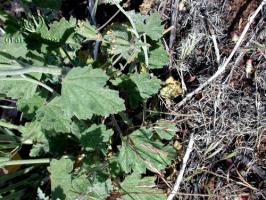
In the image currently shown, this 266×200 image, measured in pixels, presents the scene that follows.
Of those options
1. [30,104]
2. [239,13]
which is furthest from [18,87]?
[239,13]

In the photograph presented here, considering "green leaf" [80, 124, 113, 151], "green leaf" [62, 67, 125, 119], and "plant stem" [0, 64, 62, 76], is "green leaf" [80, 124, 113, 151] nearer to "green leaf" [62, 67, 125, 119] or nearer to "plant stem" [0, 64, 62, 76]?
"green leaf" [62, 67, 125, 119]

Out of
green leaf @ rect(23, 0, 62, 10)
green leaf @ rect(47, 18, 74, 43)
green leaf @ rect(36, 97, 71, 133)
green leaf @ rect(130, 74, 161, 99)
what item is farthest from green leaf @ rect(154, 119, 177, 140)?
green leaf @ rect(23, 0, 62, 10)

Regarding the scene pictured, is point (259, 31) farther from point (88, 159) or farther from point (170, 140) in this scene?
point (88, 159)

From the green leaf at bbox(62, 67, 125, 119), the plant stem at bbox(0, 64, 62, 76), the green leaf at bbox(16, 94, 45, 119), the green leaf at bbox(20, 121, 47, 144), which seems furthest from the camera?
the green leaf at bbox(20, 121, 47, 144)

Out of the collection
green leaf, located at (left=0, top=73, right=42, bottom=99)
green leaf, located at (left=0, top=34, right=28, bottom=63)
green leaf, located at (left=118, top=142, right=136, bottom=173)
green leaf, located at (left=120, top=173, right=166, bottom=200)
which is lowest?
green leaf, located at (left=120, top=173, right=166, bottom=200)

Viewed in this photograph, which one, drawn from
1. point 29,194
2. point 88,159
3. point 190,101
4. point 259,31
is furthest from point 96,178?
point 259,31

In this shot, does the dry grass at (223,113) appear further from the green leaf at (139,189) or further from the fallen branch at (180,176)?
the green leaf at (139,189)

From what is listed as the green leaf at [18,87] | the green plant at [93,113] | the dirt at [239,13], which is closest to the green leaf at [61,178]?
the green plant at [93,113]
